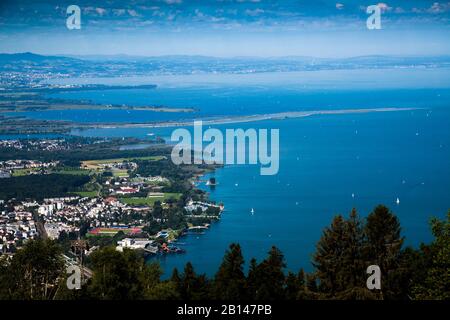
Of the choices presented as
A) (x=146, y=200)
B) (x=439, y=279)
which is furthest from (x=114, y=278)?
(x=146, y=200)

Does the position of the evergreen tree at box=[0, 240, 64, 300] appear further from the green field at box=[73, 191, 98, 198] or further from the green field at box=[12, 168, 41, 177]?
the green field at box=[12, 168, 41, 177]

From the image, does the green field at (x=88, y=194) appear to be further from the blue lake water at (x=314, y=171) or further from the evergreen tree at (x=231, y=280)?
the evergreen tree at (x=231, y=280)

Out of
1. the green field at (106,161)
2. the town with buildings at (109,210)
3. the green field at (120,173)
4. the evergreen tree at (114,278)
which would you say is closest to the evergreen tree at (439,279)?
the evergreen tree at (114,278)

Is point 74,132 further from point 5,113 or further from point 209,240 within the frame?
point 209,240

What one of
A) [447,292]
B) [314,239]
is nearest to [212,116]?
[314,239]

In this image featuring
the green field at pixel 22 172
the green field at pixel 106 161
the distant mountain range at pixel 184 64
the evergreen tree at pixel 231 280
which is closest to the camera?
the evergreen tree at pixel 231 280

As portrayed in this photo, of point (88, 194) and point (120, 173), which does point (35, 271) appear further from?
point (120, 173)

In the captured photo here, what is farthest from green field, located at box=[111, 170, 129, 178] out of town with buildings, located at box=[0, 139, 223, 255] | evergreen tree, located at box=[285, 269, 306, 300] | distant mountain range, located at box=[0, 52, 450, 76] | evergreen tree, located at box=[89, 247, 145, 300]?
distant mountain range, located at box=[0, 52, 450, 76]

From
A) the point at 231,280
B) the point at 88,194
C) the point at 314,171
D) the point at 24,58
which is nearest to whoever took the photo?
the point at 231,280
